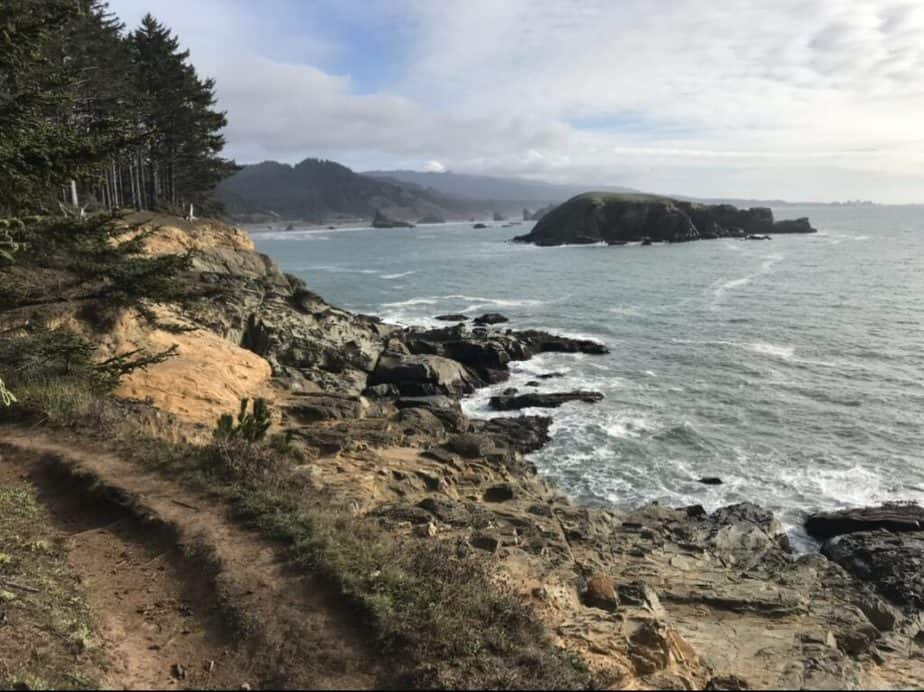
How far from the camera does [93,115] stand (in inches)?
1535

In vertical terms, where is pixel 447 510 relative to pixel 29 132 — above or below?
below

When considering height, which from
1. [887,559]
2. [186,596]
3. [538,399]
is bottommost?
[887,559]

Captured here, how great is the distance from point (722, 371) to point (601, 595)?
1162 inches

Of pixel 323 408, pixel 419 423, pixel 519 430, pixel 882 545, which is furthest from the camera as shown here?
pixel 519 430

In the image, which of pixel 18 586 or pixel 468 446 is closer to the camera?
pixel 18 586

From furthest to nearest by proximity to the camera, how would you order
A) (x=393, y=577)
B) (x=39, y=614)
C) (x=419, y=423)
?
(x=419, y=423) < (x=393, y=577) < (x=39, y=614)

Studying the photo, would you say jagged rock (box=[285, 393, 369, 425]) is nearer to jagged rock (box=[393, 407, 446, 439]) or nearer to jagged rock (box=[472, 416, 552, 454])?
jagged rock (box=[393, 407, 446, 439])

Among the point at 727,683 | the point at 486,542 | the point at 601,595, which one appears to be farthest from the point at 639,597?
the point at 486,542

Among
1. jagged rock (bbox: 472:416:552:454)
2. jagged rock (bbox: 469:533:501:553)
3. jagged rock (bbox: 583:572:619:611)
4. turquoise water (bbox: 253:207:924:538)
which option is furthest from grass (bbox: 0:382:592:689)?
jagged rock (bbox: 472:416:552:454)

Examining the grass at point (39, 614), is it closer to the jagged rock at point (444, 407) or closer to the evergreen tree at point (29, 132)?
the evergreen tree at point (29, 132)

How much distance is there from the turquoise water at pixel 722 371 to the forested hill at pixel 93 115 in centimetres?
1823

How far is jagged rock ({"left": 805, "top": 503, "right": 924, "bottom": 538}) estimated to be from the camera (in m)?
19.8

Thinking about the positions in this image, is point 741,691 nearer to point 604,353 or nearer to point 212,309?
point 212,309

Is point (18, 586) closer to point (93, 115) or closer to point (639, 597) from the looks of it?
point (639, 597)
